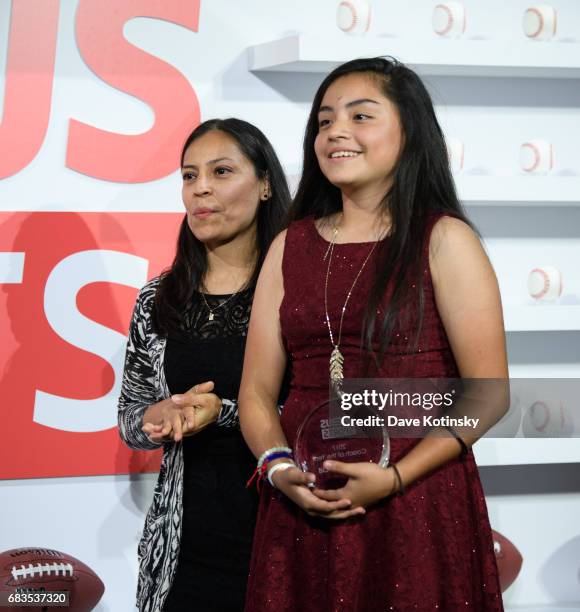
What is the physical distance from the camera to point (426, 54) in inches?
101

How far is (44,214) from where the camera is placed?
8.30 ft

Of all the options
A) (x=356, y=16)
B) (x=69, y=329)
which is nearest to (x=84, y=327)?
(x=69, y=329)

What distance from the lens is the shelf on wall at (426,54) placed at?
8.14 feet

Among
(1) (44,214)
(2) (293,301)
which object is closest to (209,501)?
(2) (293,301)

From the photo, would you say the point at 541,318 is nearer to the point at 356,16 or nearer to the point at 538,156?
the point at 538,156

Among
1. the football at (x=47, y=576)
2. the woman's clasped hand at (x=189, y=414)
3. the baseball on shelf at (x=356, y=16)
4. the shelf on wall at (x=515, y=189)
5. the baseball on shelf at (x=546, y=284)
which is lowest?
the football at (x=47, y=576)

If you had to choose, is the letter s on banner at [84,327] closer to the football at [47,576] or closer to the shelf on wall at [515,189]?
the football at [47,576]

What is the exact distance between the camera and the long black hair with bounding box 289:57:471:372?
1.37 meters

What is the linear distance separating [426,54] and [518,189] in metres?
0.44

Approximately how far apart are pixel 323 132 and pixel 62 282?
4.07 feet

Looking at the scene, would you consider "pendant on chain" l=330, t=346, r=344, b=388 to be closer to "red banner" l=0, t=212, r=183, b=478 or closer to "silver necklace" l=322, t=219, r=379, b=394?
"silver necklace" l=322, t=219, r=379, b=394

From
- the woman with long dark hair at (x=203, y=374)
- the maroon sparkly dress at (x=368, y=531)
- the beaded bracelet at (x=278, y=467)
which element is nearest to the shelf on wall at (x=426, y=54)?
the woman with long dark hair at (x=203, y=374)

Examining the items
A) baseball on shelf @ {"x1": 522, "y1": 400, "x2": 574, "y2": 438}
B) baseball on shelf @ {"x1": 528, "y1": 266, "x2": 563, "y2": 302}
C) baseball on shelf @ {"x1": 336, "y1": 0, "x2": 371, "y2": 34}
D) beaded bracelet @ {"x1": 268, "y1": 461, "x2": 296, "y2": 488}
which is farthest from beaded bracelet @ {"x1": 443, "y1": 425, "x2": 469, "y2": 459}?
baseball on shelf @ {"x1": 336, "y1": 0, "x2": 371, "y2": 34}

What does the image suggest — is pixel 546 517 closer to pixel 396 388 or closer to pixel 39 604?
pixel 39 604
